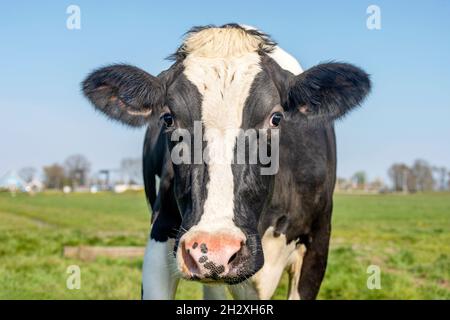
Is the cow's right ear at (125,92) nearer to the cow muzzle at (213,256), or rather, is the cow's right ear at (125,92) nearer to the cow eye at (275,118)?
the cow eye at (275,118)

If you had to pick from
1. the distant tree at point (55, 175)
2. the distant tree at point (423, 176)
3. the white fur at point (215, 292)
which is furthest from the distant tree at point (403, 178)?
the white fur at point (215, 292)

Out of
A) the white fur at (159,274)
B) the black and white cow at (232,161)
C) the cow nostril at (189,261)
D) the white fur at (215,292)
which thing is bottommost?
the white fur at (215,292)

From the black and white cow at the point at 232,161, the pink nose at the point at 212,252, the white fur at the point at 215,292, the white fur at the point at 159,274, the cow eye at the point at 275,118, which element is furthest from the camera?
the white fur at the point at 215,292

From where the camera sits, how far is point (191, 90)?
4.48 metres

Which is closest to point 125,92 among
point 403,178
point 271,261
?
point 271,261

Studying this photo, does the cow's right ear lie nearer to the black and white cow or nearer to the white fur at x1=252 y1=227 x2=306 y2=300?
the black and white cow

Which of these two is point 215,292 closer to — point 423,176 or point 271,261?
point 271,261

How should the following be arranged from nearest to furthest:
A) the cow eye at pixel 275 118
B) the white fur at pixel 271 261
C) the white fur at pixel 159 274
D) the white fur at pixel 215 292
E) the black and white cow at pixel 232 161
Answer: the black and white cow at pixel 232 161
the cow eye at pixel 275 118
the white fur at pixel 159 274
the white fur at pixel 271 261
the white fur at pixel 215 292

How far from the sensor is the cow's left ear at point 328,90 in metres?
4.86

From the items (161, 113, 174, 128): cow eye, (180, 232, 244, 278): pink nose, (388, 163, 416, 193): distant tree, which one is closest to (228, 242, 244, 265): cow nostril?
(180, 232, 244, 278): pink nose

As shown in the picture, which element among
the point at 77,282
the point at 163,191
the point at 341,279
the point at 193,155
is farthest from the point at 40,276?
the point at 193,155

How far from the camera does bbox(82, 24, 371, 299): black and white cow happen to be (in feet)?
12.7

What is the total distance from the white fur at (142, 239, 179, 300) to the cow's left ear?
1.69 metres
